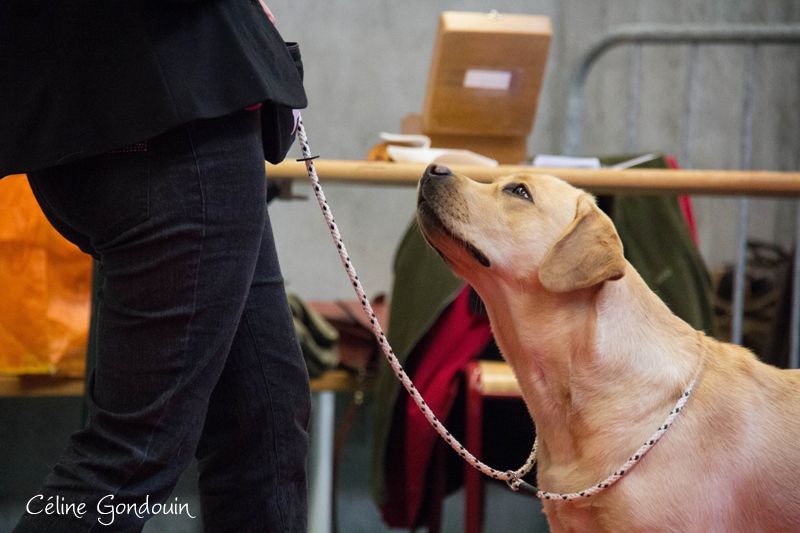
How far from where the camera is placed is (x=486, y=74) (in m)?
2.87

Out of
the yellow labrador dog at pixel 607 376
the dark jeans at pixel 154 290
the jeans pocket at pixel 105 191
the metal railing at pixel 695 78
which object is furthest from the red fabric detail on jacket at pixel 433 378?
the jeans pocket at pixel 105 191

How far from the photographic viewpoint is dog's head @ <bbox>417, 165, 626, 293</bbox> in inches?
63.7

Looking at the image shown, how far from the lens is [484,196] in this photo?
1.70 metres

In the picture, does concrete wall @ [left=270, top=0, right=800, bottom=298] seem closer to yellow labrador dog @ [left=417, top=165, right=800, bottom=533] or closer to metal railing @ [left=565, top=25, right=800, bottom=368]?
metal railing @ [left=565, top=25, right=800, bottom=368]

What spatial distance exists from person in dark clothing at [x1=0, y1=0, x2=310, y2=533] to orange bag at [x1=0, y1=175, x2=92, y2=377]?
1235 millimetres

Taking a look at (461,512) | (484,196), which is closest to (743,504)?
(484,196)

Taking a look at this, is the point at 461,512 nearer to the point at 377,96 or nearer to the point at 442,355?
the point at 442,355

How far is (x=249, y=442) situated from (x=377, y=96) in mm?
2627

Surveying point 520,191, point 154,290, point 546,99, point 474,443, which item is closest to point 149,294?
point 154,290

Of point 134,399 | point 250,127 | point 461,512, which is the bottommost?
point 461,512

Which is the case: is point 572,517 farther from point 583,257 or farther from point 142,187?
point 142,187

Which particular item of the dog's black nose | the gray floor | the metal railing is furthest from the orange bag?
the metal railing

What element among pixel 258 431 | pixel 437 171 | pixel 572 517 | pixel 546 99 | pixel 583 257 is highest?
pixel 546 99

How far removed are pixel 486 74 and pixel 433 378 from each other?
0.94 metres
